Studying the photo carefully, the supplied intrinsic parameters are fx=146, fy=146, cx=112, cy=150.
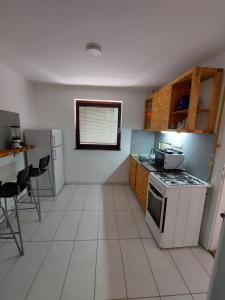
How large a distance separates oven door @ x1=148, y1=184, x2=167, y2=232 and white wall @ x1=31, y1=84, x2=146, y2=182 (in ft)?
5.70

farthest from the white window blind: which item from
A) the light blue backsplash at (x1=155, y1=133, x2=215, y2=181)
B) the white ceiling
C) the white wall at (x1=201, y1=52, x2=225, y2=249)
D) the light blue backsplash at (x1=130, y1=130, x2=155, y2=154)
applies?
the white wall at (x1=201, y1=52, x2=225, y2=249)

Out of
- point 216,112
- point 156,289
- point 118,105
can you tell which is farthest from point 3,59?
point 156,289

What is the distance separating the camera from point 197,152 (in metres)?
2.15

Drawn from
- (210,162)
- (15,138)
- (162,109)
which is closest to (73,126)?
(15,138)

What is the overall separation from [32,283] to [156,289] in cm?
124

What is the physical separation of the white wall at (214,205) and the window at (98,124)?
85.6 inches

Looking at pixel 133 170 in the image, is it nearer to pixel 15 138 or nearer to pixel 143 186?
pixel 143 186

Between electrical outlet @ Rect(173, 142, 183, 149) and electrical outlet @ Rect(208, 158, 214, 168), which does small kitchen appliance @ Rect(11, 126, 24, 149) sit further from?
electrical outlet @ Rect(208, 158, 214, 168)

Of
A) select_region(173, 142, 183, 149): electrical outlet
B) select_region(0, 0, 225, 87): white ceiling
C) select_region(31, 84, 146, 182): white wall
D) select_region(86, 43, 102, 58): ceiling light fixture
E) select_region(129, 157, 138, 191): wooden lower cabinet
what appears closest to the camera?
select_region(0, 0, 225, 87): white ceiling

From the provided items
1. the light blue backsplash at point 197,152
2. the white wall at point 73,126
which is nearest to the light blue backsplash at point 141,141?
the white wall at point 73,126

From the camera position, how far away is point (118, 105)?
3.65 m

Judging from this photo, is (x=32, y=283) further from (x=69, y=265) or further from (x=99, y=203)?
(x=99, y=203)

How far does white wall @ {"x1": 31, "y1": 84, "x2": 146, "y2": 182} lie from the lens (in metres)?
3.52

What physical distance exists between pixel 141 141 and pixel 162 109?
1345mm
